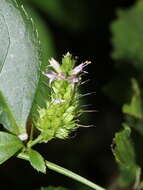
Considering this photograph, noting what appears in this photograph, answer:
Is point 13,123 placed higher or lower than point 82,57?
lower

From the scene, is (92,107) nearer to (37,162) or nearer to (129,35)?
(129,35)

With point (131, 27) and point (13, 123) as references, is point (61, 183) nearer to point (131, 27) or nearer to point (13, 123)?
point (131, 27)

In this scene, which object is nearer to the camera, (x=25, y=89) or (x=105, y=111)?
(x=25, y=89)

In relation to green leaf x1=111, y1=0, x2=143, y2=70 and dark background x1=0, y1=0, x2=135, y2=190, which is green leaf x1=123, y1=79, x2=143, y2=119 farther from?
dark background x1=0, y1=0, x2=135, y2=190

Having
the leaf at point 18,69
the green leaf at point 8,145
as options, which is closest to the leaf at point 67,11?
the leaf at point 18,69

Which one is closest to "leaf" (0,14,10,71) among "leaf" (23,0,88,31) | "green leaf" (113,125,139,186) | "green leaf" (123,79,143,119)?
"green leaf" (113,125,139,186)

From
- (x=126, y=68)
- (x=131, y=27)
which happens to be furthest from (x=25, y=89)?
(x=131, y=27)
